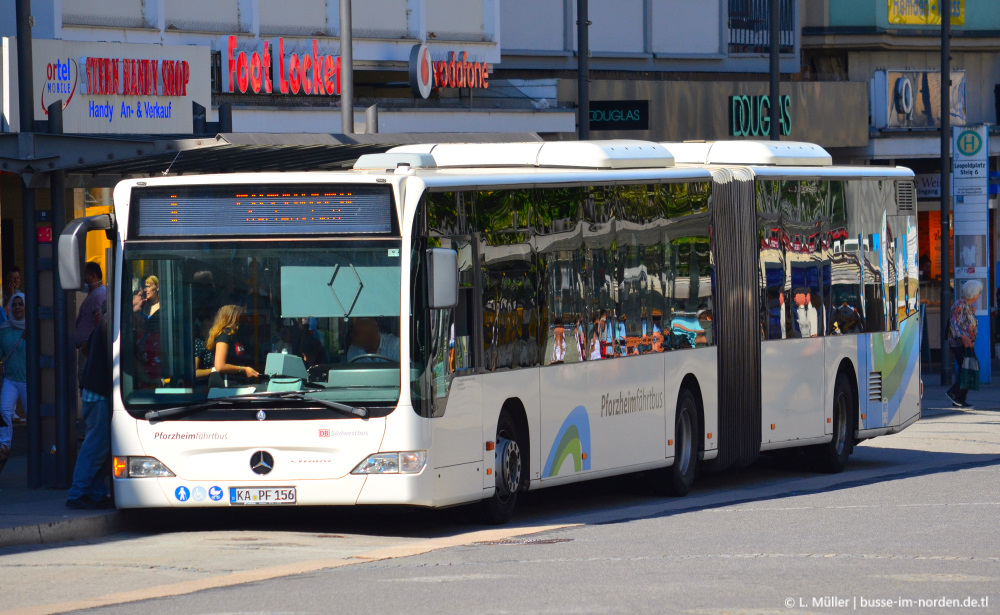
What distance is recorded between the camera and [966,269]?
99.0 feet

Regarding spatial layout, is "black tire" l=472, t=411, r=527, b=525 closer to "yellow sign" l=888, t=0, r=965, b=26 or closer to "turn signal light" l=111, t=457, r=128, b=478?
"turn signal light" l=111, t=457, r=128, b=478

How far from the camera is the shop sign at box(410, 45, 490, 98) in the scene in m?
27.2

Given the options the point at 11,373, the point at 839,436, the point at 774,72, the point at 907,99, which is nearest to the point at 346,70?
the point at 11,373

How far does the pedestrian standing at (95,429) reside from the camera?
1298cm

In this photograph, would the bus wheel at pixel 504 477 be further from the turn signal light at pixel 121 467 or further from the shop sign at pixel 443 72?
the shop sign at pixel 443 72

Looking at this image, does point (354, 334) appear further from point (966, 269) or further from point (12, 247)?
point (966, 269)

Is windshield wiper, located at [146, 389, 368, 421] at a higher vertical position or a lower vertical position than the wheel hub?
higher

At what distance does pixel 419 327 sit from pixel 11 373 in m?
6.40

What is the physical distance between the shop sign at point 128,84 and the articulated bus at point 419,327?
6.17 metres

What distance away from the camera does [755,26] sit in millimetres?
35531

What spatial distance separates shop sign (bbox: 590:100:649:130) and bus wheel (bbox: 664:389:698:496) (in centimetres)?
1453

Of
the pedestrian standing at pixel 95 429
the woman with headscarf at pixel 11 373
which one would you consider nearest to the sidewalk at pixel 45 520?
the pedestrian standing at pixel 95 429

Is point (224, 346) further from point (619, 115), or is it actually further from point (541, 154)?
point (619, 115)

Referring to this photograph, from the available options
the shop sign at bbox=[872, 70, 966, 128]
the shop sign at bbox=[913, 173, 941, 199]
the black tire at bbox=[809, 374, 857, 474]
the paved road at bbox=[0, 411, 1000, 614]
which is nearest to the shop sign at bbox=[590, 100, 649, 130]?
the shop sign at bbox=[872, 70, 966, 128]
